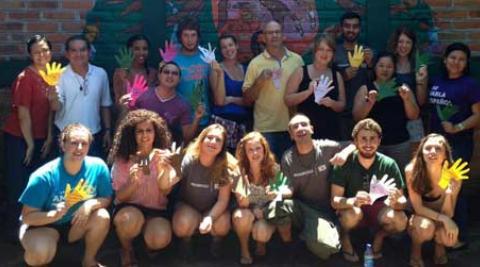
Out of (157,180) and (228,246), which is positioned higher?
(157,180)

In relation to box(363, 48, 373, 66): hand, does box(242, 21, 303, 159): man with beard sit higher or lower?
lower

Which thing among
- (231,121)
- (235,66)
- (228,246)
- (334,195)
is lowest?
(228,246)

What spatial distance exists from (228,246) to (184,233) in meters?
0.58

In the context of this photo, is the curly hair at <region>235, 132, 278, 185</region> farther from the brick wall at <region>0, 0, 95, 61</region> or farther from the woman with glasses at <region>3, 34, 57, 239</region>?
the brick wall at <region>0, 0, 95, 61</region>

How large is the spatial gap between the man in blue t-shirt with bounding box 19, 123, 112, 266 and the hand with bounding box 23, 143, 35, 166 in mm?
699

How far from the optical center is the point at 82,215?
4.98m

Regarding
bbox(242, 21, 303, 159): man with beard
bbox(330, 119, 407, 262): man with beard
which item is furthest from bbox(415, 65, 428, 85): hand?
bbox(242, 21, 303, 159): man with beard

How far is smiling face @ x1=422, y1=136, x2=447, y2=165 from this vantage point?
16.7 ft

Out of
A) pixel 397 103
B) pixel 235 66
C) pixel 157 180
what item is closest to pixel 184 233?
pixel 157 180

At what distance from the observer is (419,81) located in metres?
5.96

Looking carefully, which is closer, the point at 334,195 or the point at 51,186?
the point at 51,186

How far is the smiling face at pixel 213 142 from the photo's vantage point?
5.25 meters

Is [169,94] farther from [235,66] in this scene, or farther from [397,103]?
[397,103]

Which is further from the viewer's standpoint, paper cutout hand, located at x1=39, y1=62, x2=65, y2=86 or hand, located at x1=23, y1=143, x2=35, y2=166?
hand, located at x1=23, y1=143, x2=35, y2=166
